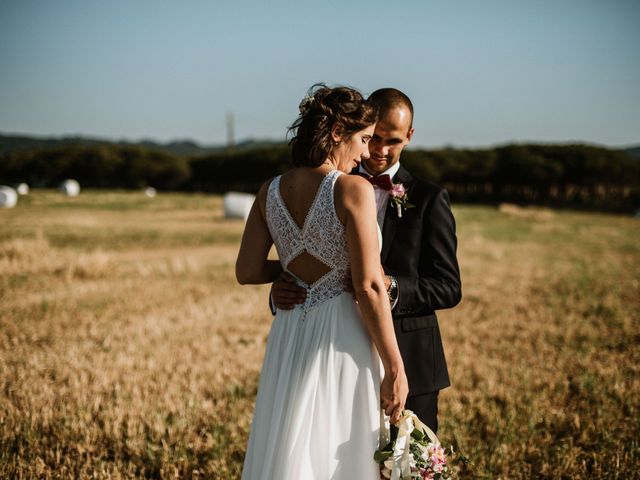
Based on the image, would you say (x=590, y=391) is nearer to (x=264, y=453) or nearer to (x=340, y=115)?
(x=264, y=453)

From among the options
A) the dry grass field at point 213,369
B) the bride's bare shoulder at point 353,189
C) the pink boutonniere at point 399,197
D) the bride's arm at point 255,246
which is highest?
the bride's bare shoulder at point 353,189

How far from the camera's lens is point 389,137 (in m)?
3.10

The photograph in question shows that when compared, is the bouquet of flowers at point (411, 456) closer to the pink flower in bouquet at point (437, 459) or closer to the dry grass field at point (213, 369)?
the pink flower in bouquet at point (437, 459)

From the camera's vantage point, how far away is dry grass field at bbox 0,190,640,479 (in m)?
4.44

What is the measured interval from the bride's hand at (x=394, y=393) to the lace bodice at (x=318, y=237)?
520 millimetres

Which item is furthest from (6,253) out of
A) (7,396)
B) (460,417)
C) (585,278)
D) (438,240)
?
(585,278)

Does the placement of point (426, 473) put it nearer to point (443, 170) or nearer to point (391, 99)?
point (391, 99)

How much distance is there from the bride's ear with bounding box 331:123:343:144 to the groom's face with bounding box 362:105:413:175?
0.60 metres

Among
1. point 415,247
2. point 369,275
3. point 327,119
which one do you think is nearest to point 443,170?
point 415,247

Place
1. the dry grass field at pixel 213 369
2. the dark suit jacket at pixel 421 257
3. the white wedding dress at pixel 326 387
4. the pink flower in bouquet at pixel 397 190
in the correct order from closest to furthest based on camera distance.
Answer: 1. the white wedding dress at pixel 326 387
2. the pink flower in bouquet at pixel 397 190
3. the dark suit jacket at pixel 421 257
4. the dry grass field at pixel 213 369

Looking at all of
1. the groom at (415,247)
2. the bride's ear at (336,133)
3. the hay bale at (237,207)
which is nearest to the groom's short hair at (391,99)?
the groom at (415,247)

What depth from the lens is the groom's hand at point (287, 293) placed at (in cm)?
276

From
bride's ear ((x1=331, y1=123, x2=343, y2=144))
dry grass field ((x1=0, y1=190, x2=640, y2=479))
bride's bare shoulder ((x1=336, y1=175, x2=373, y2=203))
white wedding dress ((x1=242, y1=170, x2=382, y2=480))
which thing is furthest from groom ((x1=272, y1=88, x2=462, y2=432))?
dry grass field ((x1=0, y1=190, x2=640, y2=479))

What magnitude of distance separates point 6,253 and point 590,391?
48.9 ft
